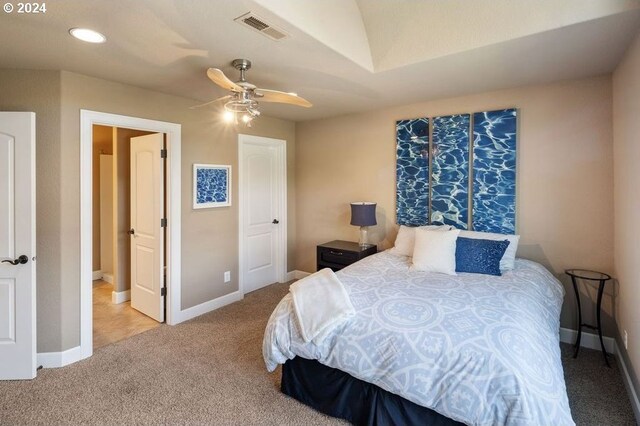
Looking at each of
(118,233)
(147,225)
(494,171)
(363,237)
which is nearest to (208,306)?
(147,225)

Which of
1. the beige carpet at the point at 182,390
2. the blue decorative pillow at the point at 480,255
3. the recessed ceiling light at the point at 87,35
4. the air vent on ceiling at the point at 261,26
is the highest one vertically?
the recessed ceiling light at the point at 87,35

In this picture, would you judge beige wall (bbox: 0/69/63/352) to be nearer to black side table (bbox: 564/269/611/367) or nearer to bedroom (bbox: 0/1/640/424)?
bedroom (bbox: 0/1/640/424)

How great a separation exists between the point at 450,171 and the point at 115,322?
399 cm

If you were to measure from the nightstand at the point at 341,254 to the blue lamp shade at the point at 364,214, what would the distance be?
315 mm

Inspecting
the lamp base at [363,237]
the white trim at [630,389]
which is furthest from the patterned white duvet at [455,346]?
the lamp base at [363,237]

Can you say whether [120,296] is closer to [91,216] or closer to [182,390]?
[91,216]

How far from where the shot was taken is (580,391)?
2369mm

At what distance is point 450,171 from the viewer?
361cm

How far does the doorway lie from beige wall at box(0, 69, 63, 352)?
531 millimetres

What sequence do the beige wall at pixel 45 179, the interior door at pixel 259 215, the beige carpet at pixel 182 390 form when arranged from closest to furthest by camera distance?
the beige carpet at pixel 182 390, the beige wall at pixel 45 179, the interior door at pixel 259 215

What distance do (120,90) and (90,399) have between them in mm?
2517

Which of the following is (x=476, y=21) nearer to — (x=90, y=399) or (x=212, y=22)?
(x=212, y=22)

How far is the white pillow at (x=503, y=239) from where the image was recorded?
2.90 metres

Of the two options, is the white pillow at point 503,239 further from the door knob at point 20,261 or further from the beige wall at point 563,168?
the door knob at point 20,261
